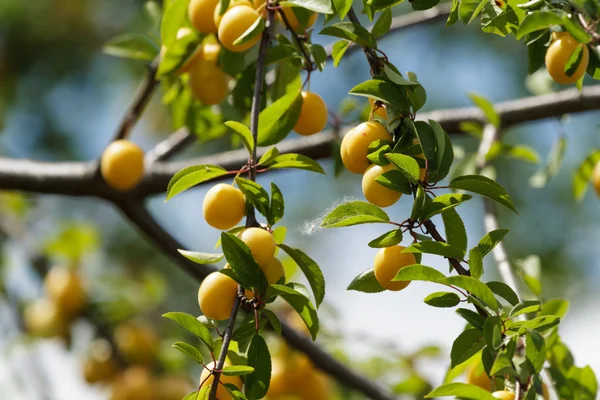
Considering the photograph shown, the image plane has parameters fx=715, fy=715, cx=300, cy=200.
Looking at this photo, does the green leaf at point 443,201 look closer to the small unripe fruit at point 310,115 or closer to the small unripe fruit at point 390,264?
the small unripe fruit at point 390,264

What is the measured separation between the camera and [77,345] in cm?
157

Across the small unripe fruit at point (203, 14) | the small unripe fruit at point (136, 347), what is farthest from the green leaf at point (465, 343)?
the small unripe fruit at point (136, 347)

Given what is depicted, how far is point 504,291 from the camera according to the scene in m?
0.47

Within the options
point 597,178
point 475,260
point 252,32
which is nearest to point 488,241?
point 475,260

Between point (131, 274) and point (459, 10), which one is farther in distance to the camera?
point (131, 274)

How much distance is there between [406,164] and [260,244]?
114 millimetres

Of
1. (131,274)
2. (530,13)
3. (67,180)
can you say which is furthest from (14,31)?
(530,13)

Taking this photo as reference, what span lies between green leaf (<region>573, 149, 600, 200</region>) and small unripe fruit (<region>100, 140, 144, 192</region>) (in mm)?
618

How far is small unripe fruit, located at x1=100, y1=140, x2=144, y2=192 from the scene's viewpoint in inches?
38.7

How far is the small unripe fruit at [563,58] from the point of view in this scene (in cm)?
51

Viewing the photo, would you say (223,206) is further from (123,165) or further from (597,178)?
(597,178)

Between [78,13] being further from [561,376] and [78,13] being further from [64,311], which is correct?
[561,376]

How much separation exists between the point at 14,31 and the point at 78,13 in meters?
0.26

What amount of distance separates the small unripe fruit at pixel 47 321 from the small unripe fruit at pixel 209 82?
893 millimetres
